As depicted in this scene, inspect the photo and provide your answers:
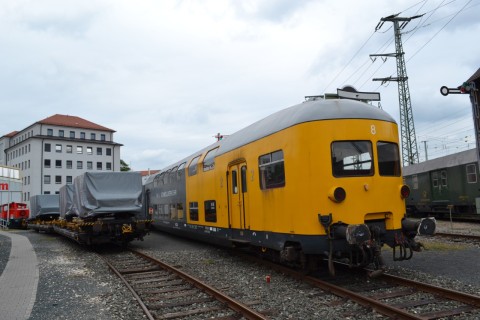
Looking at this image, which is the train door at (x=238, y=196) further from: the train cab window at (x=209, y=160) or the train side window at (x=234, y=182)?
the train cab window at (x=209, y=160)

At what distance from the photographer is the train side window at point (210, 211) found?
11008 millimetres

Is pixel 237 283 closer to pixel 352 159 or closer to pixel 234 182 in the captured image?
pixel 234 182

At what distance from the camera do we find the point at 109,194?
14.0 metres

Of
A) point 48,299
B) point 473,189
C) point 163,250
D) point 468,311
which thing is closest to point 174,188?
point 163,250

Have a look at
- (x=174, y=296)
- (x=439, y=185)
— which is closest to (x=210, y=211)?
(x=174, y=296)

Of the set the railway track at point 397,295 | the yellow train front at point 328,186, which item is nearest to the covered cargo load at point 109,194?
the yellow train front at point 328,186

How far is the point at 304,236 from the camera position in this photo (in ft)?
22.7

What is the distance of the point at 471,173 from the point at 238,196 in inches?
595

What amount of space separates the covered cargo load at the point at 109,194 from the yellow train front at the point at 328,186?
657 cm

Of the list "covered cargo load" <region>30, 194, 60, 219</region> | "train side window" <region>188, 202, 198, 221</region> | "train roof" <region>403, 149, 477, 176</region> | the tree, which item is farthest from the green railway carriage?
the tree

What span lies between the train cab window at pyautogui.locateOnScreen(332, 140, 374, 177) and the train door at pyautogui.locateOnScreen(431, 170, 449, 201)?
16.9 m

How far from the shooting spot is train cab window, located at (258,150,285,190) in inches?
302

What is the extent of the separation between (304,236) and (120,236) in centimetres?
870

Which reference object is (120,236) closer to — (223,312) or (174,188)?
(174,188)
